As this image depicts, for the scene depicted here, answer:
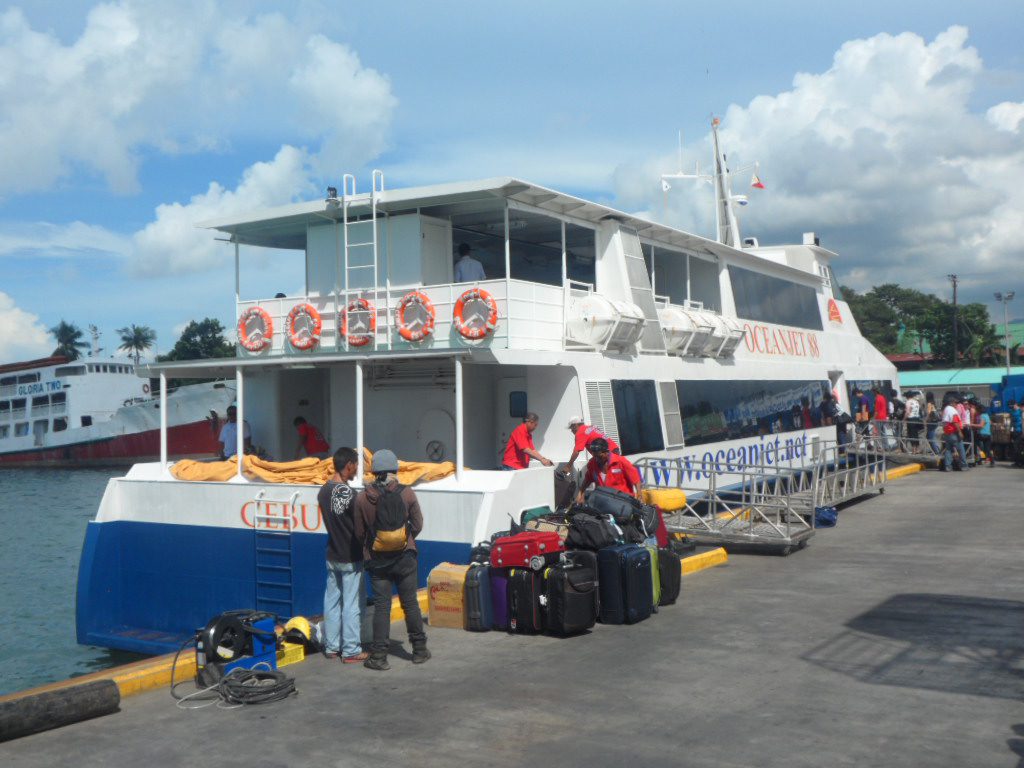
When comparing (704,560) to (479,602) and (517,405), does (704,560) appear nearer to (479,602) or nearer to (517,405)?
(517,405)

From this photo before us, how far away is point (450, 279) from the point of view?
1367 centimetres

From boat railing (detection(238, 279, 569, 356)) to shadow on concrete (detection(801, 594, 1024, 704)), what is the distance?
534 cm

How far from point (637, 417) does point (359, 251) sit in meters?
4.64

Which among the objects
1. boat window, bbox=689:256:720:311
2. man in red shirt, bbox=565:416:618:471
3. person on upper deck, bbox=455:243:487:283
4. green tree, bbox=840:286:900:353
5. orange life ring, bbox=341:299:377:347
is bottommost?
man in red shirt, bbox=565:416:618:471

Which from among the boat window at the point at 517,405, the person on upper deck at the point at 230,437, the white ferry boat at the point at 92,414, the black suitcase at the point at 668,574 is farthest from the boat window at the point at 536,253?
the white ferry boat at the point at 92,414

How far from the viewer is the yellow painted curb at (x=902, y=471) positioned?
22.2 metres

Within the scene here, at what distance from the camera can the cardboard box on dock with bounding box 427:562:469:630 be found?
8805mm

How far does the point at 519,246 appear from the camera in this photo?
53.2 ft

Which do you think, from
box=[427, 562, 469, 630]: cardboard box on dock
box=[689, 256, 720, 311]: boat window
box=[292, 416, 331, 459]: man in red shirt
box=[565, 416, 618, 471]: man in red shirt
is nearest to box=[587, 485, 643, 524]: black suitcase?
box=[565, 416, 618, 471]: man in red shirt

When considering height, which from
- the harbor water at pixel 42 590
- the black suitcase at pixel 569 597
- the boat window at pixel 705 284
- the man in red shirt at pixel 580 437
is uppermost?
the boat window at pixel 705 284

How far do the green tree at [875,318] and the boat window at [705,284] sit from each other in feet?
264

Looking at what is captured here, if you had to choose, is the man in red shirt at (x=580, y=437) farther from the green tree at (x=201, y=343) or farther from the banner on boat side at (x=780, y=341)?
the green tree at (x=201, y=343)

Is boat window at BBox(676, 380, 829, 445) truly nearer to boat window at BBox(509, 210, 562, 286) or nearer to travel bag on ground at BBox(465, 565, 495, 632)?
boat window at BBox(509, 210, 562, 286)

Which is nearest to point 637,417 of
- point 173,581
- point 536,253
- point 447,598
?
point 536,253
